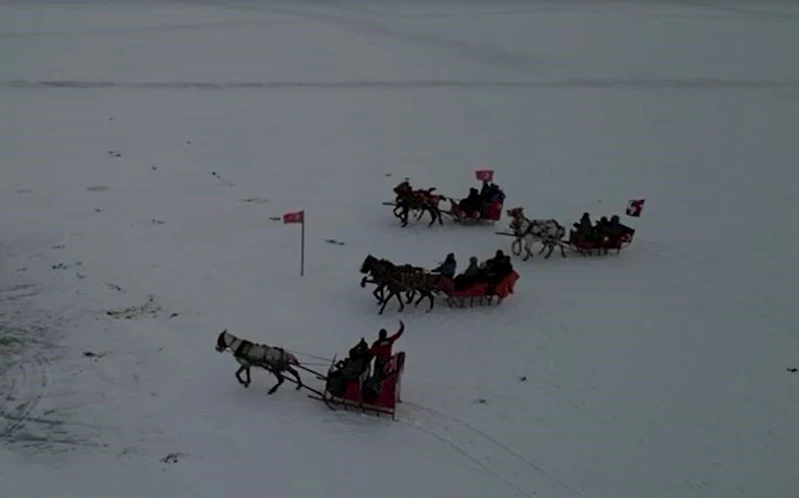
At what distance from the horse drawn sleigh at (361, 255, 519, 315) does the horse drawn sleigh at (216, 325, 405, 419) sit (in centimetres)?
258

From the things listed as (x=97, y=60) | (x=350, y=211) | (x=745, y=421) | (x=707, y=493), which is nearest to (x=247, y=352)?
(x=707, y=493)

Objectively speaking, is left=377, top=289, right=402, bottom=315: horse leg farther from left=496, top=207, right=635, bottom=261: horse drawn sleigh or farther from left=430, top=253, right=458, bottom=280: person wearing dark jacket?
left=496, top=207, right=635, bottom=261: horse drawn sleigh

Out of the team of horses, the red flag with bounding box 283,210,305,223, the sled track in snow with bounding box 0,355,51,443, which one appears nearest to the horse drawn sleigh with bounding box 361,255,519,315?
the team of horses

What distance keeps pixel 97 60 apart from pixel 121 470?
2548 centimetres

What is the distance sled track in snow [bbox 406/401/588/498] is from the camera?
9273mm

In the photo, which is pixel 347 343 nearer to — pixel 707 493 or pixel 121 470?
pixel 121 470

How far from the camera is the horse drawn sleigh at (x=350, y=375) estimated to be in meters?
10.2

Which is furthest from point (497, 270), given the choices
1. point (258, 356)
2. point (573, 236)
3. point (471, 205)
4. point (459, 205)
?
point (258, 356)

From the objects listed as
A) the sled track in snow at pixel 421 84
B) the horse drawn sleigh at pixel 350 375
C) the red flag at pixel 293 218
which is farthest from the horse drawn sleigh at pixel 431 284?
the sled track in snow at pixel 421 84

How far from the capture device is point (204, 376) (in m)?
11.2

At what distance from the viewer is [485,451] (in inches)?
386

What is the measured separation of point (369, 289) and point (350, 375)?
384 centimetres

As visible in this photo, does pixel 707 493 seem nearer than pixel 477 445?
Yes

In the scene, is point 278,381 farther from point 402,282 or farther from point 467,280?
point 467,280
